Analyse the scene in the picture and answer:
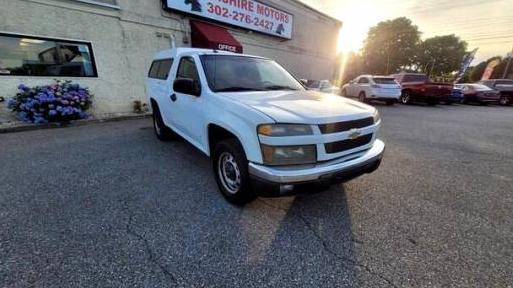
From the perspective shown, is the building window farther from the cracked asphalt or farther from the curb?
the cracked asphalt

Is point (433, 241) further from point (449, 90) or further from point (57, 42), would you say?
point (449, 90)

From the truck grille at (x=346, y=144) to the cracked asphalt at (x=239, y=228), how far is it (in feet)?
2.55

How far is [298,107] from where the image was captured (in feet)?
8.47

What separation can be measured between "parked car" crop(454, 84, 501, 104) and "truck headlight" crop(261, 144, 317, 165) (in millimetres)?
19560

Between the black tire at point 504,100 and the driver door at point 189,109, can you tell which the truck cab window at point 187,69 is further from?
the black tire at point 504,100

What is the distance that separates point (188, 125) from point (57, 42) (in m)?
6.56

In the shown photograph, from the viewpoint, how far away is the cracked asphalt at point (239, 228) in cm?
196

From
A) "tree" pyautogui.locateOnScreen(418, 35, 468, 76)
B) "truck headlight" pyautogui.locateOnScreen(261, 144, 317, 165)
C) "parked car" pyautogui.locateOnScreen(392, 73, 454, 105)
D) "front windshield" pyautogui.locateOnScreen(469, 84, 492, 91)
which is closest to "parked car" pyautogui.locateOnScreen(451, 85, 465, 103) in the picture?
"front windshield" pyautogui.locateOnScreen(469, 84, 492, 91)

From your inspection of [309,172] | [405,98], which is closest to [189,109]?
[309,172]

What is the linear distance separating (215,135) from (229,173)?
1.71 feet

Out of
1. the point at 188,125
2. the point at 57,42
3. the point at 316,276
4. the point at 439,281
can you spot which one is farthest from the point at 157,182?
the point at 57,42

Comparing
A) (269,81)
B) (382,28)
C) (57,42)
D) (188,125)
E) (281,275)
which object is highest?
(382,28)

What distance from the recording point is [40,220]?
262 centimetres

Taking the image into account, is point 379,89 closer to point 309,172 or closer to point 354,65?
point 309,172
